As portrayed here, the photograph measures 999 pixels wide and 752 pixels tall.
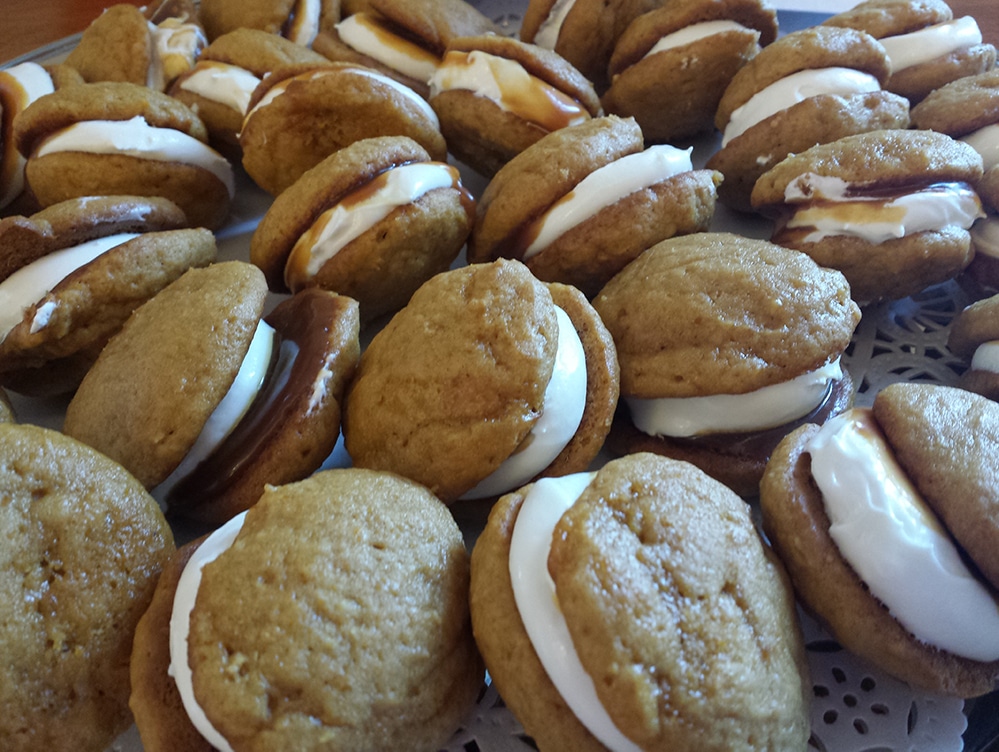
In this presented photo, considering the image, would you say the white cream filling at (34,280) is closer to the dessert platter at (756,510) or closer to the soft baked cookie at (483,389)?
the dessert platter at (756,510)

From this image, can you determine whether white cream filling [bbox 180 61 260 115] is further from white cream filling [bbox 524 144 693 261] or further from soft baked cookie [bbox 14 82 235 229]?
white cream filling [bbox 524 144 693 261]

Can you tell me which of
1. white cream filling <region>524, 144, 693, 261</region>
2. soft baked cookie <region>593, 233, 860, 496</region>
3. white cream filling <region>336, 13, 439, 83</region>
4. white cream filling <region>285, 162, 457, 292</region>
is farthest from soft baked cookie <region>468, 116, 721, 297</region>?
white cream filling <region>336, 13, 439, 83</region>

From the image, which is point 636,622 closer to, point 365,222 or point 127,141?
point 365,222

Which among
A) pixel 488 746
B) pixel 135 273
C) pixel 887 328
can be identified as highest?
pixel 135 273

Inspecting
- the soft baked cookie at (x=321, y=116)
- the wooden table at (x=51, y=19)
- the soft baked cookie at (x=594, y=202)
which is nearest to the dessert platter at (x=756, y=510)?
the soft baked cookie at (x=321, y=116)

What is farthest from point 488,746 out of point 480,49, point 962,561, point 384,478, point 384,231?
point 480,49

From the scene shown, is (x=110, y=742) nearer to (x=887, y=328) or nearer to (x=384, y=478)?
(x=384, y=478)
